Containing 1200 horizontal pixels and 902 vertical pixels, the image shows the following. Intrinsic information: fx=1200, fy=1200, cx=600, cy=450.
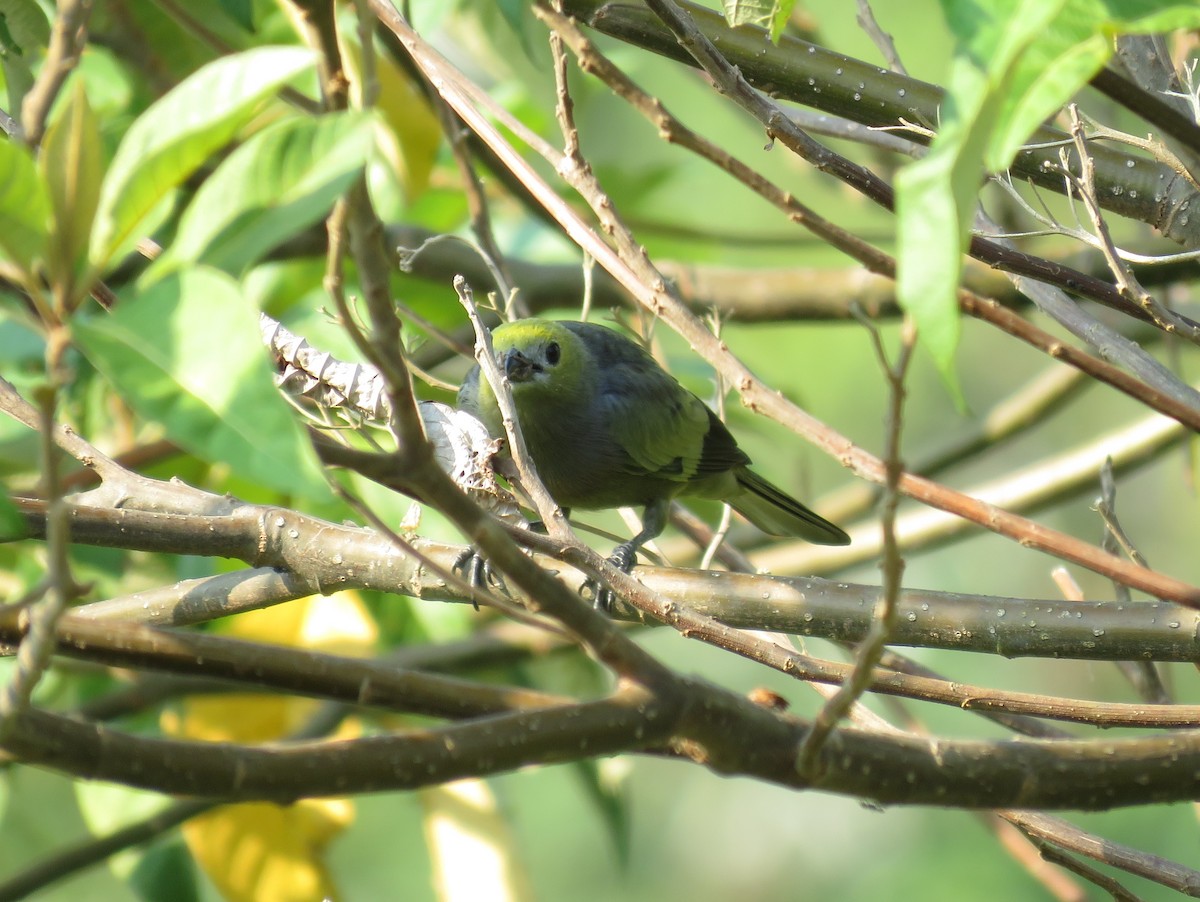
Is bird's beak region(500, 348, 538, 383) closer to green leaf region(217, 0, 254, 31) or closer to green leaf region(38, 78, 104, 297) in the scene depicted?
green leaf region(217, 0, 254, 31)

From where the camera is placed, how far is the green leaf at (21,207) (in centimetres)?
108

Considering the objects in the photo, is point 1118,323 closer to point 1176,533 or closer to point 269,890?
point 269,890

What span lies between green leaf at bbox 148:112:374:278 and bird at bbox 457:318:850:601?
2.70m

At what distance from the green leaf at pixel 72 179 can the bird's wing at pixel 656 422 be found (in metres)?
3.11

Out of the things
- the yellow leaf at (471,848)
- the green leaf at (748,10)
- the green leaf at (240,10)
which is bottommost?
the yellow leaf at (471,848)

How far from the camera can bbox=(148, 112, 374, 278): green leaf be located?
1.16 meters

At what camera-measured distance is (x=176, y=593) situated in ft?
7.80

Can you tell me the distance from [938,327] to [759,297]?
3439 mm

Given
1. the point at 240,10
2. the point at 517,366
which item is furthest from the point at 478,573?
the point at 240,10

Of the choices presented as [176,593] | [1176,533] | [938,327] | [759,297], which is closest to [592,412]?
[759,297]

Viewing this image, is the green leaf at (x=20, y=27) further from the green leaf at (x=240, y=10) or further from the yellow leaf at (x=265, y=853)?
the yellow leaf at (x=265, y=853)

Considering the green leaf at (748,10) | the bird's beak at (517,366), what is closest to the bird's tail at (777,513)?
the bird's beak at (517,366)

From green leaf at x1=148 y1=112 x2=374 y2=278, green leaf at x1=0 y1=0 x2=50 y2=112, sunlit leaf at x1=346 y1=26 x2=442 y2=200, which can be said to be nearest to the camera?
green leaf at x1=148 y1=112 x2=374 y2=278

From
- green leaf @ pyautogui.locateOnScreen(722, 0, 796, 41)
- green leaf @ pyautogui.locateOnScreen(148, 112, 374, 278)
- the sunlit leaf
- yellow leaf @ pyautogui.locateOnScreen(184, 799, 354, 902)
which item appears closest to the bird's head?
the sunlit leaf
